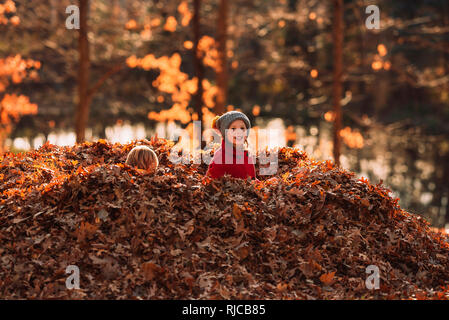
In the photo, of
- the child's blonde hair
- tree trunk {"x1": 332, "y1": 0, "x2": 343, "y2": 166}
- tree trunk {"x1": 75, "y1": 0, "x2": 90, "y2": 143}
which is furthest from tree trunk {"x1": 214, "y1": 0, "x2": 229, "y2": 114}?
the child's blonde hair

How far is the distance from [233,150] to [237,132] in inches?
8.6

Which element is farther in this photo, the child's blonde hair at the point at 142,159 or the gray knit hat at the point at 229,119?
the gray knit hat at the point at 229,119

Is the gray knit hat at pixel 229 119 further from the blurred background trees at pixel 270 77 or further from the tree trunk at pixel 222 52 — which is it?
the tree trunk at pixel 222 52

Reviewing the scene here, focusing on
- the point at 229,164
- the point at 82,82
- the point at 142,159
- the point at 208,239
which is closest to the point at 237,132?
the point at 229,164

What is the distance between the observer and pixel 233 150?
5340 mm

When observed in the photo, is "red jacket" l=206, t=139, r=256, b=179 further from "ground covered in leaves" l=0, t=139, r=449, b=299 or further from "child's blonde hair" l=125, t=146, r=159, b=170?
"child's blonde hair" l=125, t=146, r=159, b=170

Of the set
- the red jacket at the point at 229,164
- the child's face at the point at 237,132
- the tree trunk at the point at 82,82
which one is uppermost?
the tree trunk at the point at 82,82

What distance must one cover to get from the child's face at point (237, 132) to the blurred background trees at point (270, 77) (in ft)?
17.1

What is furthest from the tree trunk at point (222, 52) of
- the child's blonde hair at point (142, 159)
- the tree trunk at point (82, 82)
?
the child's blonde hair at point (142, 159)

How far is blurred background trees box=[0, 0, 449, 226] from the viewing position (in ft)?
43.2

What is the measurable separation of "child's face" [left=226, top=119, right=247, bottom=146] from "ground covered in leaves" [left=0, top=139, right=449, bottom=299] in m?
0.60

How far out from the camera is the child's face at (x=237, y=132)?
5262mm

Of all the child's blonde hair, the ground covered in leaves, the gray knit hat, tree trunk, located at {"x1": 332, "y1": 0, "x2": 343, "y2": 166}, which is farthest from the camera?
tree trunk, located at {"x1": 332, "y1": 0, "x2": 343, "y2": 166}
